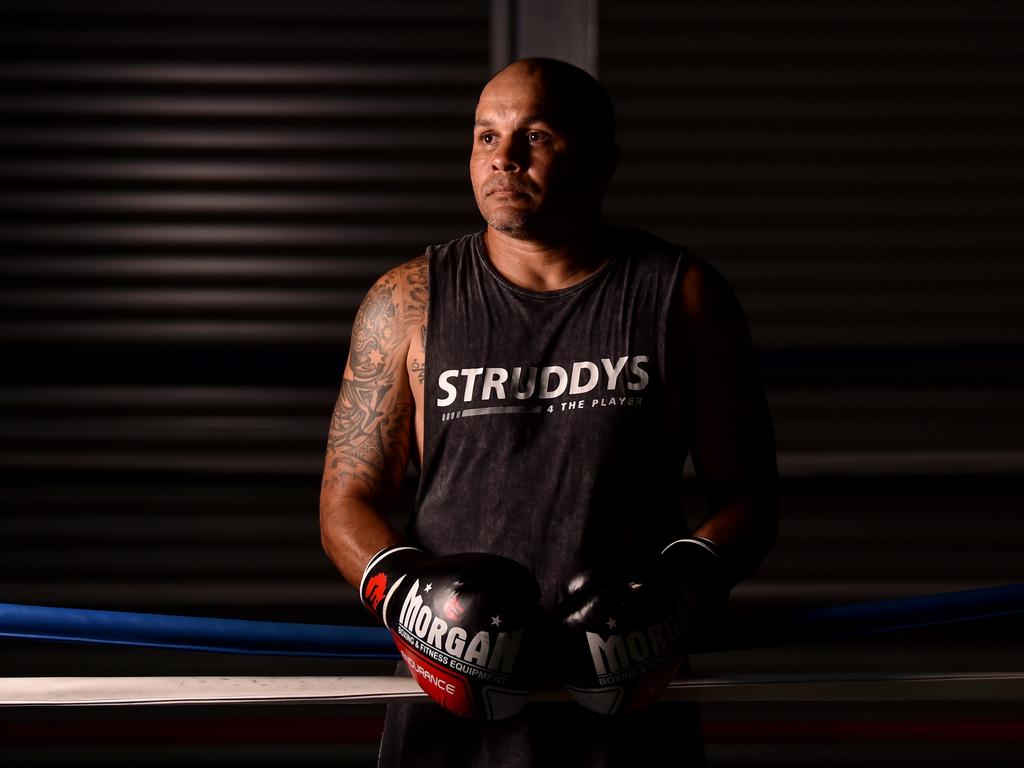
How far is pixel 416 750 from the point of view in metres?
1.42

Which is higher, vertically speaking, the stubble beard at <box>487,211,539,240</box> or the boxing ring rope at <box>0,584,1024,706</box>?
the stubble beard at <box>487,211,539,240</box>

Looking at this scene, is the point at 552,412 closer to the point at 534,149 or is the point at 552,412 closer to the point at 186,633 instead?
the point at 534,149

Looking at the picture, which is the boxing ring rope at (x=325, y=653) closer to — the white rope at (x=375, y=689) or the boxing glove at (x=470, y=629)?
the white rope at (x=375, y=689)

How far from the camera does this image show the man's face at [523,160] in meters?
1.41

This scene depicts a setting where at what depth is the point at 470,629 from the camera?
3.93ft

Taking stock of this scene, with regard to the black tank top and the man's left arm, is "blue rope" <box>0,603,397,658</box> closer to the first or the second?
the black tank top

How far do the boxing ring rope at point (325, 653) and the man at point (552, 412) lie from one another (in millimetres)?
98

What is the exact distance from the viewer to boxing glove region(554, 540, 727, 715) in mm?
1212

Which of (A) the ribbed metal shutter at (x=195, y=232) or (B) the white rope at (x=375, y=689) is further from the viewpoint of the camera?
(A) the ribbed metal shutter at (x=195, y=232)

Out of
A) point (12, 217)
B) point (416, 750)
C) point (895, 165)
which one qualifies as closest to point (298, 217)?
point (12, 217)

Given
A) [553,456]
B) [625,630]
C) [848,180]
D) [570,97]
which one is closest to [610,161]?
[570,97]

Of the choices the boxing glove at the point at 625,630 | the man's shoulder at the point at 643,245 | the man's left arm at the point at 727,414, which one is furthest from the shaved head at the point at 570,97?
the boxing glove at the point at 625,630

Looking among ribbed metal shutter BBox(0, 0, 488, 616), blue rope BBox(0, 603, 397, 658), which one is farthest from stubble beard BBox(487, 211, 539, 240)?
ribbed metal shutter BBox(0, 0, 488, 616)

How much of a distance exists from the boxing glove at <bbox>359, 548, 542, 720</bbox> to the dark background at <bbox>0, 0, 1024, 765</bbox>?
2080 mm
